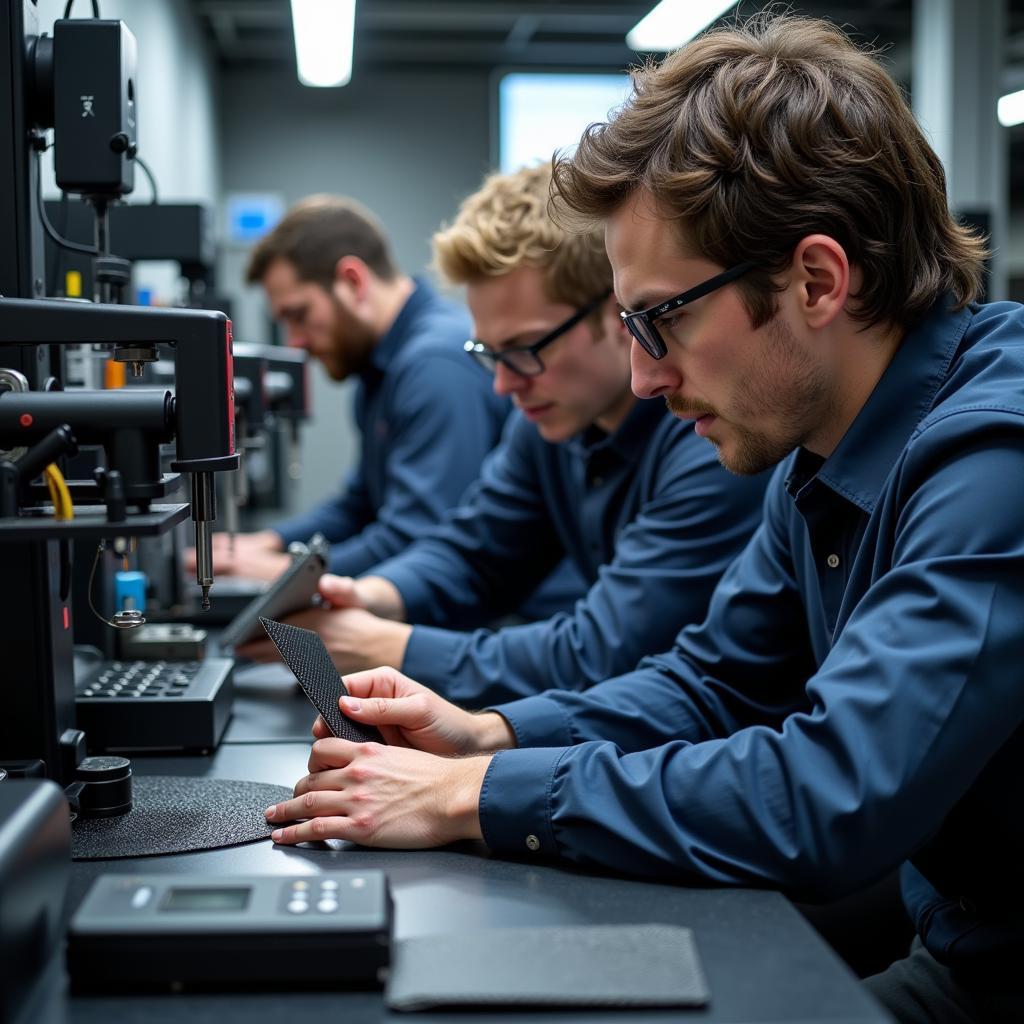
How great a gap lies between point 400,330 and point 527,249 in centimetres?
136

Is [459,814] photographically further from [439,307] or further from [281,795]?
[439,307]

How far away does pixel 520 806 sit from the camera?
3.33 ft

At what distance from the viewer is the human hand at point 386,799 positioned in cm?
104

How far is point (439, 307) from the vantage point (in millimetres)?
3240

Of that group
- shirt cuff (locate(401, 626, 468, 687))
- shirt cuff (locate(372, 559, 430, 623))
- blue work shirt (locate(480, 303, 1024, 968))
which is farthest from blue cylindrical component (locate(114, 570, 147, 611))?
blue work shirt (locate(480, 303, 1024, 968))

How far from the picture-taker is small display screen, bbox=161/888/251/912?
2.66ft

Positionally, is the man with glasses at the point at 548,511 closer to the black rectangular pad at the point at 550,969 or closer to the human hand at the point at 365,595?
the human hand at the point at 365,595

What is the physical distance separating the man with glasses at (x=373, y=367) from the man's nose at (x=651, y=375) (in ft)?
4.98

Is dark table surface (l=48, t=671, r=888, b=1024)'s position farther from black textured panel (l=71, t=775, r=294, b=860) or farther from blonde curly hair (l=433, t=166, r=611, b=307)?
blonde curly hair (l=433, t=166, r=611, b=307)

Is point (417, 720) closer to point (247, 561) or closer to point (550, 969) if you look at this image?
point (550, 969)

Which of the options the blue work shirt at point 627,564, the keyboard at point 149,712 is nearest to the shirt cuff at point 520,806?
the keyboard at point 149,712

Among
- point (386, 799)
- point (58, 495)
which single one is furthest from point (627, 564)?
point (58, 495)

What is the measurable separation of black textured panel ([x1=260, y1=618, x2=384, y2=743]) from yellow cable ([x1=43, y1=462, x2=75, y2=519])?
0.22 meters

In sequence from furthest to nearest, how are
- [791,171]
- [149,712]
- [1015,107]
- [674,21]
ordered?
[1015,107] < [674,21] < [149,712] < [791,171]
